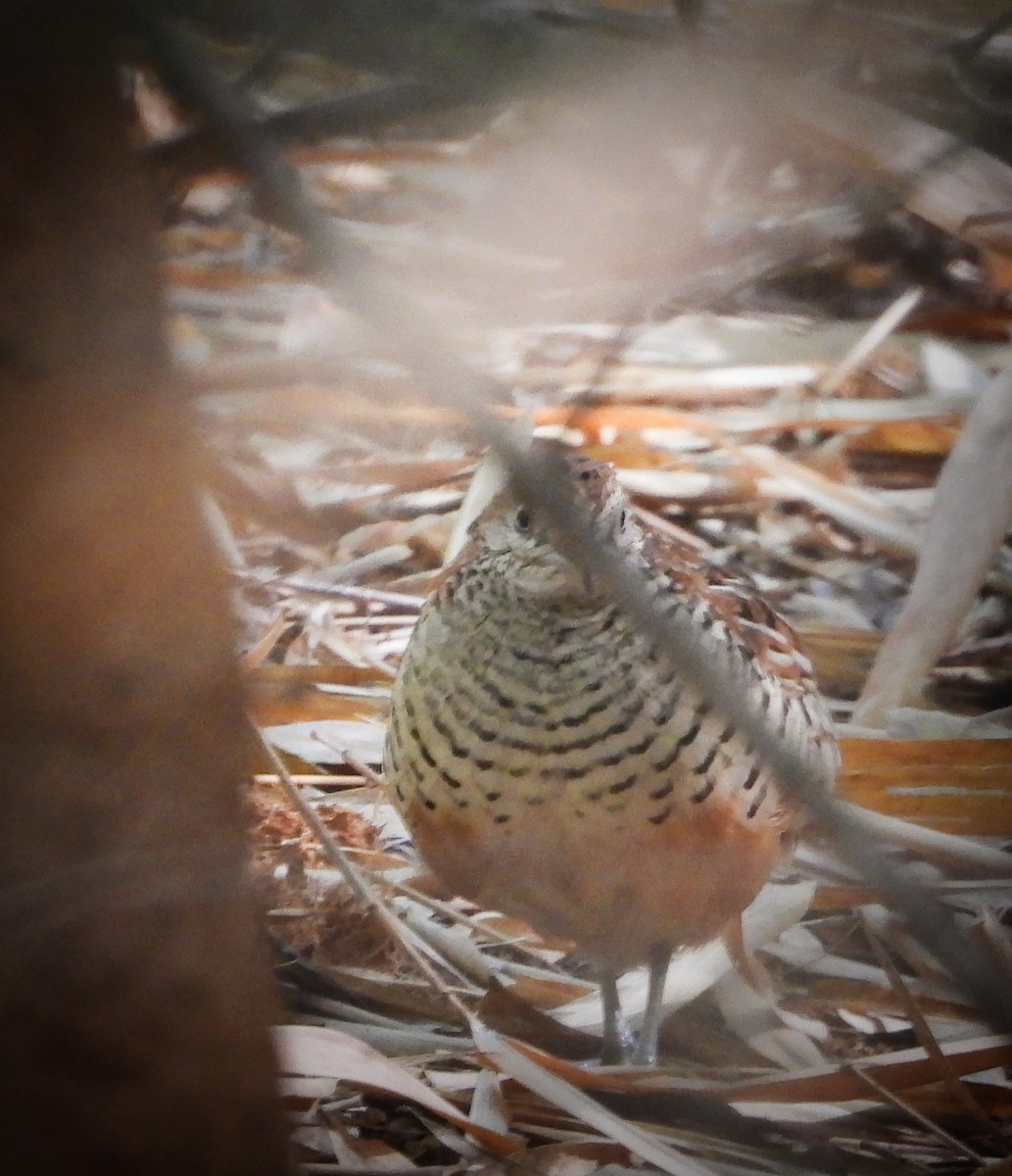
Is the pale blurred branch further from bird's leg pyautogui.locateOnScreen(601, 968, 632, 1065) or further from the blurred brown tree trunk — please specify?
the blurred brown tree trunk

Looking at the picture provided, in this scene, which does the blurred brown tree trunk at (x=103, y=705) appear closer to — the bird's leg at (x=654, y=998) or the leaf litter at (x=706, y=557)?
the leaf litter at (x=706, y=557)

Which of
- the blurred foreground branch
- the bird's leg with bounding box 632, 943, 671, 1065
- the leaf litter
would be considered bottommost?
the bird's leg with bounding box 632, 943, 671, 1065

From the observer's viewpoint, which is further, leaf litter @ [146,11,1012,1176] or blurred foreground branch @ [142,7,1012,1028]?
→ leaf litter @ [146,11,1012,1176]

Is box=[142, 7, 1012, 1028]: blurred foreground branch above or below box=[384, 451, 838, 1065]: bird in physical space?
above

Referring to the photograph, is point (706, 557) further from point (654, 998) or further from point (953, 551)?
point (654, 998)

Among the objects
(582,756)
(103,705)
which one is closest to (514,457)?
(103,705)

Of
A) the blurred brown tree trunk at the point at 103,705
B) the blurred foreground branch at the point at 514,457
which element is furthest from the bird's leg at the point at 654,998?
the blurred foreground branch at the point at 514,457

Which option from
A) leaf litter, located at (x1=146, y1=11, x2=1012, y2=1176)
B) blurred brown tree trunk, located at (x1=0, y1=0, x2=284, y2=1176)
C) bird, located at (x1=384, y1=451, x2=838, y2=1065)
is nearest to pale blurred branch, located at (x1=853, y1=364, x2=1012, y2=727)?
leaf litter, located at (x1=146, y1=11, x2=1012, y2=1176)
